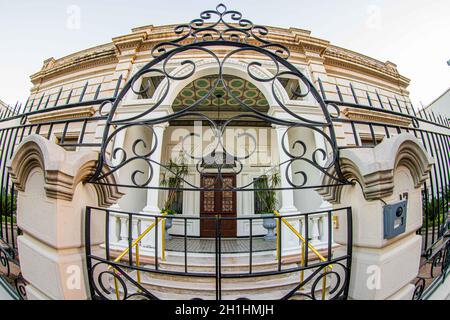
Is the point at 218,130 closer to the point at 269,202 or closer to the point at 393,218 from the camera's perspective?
the point at 393,218

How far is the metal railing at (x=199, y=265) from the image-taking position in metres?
1.13

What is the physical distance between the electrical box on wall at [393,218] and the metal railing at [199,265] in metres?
0.18

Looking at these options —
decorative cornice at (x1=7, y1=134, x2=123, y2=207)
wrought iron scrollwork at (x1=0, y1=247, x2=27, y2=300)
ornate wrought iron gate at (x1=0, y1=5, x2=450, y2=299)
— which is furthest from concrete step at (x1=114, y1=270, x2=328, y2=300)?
decorative cornice at (x1=7, y1=134, x2=123, y2=207)

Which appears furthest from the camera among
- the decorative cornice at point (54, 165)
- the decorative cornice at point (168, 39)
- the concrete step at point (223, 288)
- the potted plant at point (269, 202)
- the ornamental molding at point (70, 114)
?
the potted plant at point (269, 202)

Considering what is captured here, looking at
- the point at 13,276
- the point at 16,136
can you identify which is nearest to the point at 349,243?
the point at 13,276

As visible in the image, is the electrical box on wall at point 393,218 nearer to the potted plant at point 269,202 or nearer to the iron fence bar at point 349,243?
the iron fence bar at point 349,243

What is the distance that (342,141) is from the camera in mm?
4371

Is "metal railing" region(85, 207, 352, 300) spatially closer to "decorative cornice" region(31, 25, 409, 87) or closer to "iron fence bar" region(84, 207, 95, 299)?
"iron fence bar" region(84, 207, 95, 299)

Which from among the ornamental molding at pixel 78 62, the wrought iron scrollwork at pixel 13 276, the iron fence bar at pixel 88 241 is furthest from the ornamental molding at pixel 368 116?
the ornamental molding at pixel 78 62

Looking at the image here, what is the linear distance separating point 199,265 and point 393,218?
316cm

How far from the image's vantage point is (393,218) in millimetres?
1040

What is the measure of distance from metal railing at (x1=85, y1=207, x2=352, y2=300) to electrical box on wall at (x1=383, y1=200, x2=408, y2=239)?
176mm

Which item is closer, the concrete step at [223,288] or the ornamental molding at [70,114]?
the concrete step at [223,288]
